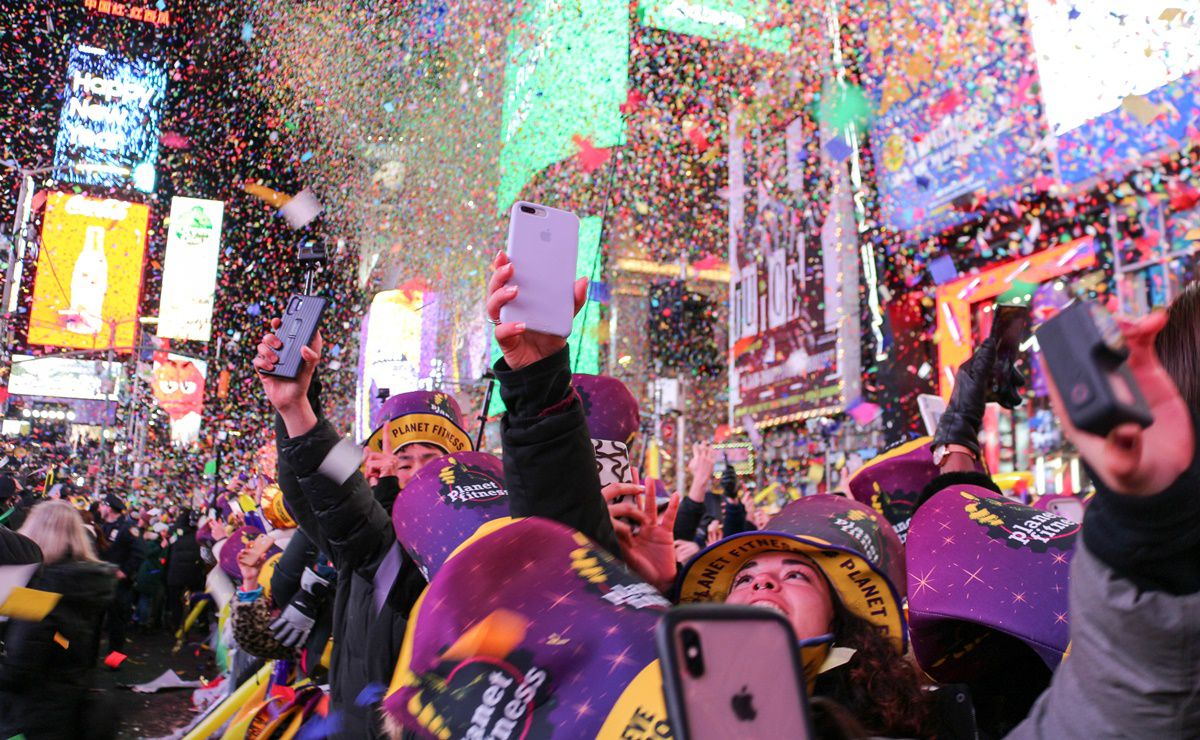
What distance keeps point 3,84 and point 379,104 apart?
346 inches

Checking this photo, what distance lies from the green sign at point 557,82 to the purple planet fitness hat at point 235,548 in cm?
2042

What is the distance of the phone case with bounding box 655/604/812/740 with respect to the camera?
0.65 m

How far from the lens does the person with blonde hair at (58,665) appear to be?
126 inches

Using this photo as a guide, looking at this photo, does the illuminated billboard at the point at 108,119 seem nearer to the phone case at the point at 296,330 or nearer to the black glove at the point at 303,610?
the black glove at the point at 303,610

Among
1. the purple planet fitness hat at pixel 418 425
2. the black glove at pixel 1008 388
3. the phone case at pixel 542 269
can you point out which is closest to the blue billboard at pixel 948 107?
the black glove at pixel 1008 388

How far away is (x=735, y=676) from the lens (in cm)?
67

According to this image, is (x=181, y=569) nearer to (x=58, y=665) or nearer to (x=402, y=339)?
(x=58, y=665)

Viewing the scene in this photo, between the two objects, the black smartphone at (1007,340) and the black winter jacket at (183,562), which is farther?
the black winter jacket at (183,562)

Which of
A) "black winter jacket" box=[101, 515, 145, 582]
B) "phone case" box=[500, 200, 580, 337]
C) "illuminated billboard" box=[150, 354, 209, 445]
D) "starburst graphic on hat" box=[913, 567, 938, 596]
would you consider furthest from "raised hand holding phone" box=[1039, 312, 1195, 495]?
"illuminated billboard" box=[150, 354, 209, 445]

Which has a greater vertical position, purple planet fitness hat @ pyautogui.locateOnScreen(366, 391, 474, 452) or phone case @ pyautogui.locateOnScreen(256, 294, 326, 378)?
phone case @ pyautogui.locateOnScreen(256, 294, 326, 378)

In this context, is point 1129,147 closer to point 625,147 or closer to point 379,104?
point 625,147

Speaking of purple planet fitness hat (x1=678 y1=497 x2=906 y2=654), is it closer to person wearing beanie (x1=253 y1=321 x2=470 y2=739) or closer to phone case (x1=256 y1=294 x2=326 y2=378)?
person wearing beanie (x1=253 y1=321 x2=470 y2=739)

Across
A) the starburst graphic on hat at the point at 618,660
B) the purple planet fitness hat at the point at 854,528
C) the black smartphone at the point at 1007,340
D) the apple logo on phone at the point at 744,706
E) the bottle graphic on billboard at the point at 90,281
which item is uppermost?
the bottle graphic on billboard at the point at 90,281

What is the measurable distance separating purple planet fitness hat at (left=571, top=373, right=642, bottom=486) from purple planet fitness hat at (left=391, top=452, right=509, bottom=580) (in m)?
0.49
